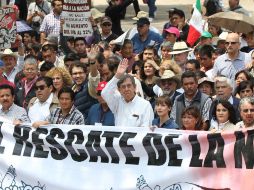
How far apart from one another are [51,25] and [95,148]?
750 centimetres

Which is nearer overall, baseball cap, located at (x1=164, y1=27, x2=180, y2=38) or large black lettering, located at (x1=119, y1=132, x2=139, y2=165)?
large black lettering, located at (x1=119, y1=132, x2=139, y2=165)

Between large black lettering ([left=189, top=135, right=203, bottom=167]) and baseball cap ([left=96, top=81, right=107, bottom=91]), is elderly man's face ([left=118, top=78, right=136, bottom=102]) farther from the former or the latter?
large black lettering ([left=189, top=135, right=203, bottom=167])

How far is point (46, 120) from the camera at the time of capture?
11.4 metres

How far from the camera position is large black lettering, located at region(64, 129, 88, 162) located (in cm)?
1064

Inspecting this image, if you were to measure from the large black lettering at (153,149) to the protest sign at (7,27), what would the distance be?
214 inches

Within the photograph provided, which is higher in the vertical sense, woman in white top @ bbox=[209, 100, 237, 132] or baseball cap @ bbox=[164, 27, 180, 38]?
woman in white top @ bbox=[209, 100, 237, 132]

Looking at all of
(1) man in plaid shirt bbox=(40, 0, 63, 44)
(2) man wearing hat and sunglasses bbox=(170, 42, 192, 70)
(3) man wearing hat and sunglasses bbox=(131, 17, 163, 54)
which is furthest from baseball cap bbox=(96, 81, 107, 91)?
(1) man in plaid shirt bbox=(40, 0, 63, 44)

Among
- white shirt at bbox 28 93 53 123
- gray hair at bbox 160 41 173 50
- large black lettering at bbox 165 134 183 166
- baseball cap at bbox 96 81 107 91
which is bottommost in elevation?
gray hair at bbox 160 41 173 50

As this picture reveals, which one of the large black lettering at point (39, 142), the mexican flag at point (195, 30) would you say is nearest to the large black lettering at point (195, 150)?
the large black lettering at point (39, 142)

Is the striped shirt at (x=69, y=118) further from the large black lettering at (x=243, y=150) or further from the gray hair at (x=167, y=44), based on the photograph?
the gray hair at (x=167, y=44)

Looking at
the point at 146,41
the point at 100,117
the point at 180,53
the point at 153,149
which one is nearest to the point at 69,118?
the point at 100,117

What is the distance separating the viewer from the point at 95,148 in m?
10.6

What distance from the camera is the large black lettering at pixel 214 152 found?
9977 mm

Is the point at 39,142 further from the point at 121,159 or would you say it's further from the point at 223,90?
the point at 223,90
